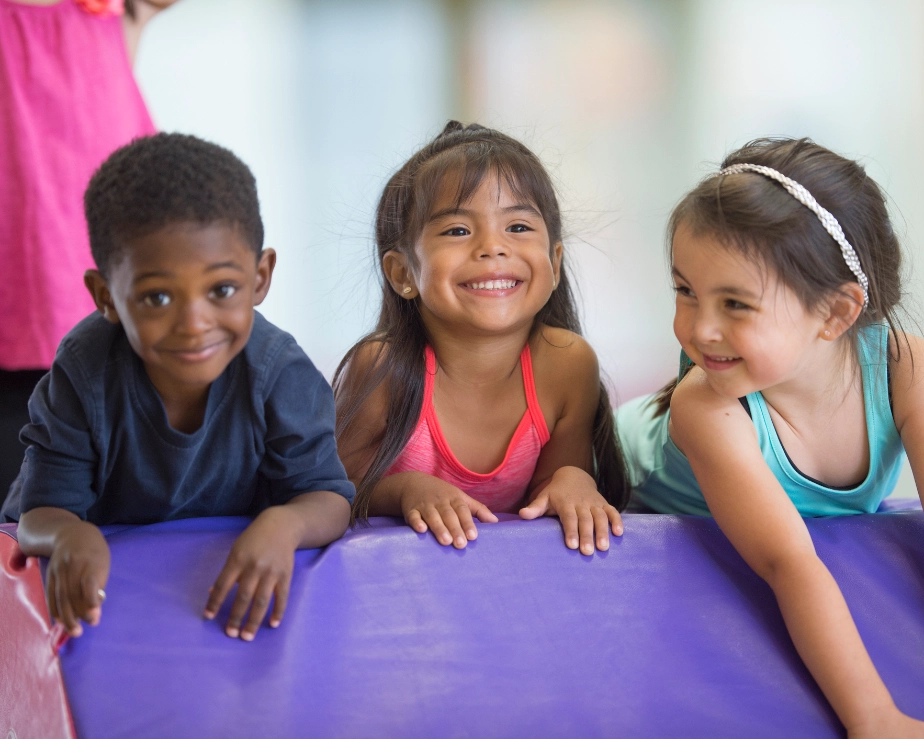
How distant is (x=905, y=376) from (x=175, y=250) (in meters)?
0.97

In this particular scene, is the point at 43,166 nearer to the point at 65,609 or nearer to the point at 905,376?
the point at 65,609

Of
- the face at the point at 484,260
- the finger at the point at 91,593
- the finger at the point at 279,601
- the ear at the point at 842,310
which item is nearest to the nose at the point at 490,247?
the face at the point at 484,260

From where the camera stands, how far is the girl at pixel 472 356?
1.48m

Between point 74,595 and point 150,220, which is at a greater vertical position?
point 150,220

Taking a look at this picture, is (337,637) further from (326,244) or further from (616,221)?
(616,221)

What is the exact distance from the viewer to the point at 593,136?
3.61 m

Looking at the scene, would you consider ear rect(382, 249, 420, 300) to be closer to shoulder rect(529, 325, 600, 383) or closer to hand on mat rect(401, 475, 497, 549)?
shoulder rect(529, 325, 600, 383)

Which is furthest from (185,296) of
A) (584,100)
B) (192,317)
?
(584,100)

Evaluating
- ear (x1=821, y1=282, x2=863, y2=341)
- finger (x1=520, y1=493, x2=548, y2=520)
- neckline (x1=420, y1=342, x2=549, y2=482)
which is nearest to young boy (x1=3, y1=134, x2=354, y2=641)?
finger (x1=520, y1=493, x2=548, y2=520)

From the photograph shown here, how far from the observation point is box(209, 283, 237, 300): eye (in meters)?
1.01

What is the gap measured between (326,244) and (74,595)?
265cm

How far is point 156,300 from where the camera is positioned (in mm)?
987

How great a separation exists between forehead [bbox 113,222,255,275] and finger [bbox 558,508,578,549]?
56 centimetres

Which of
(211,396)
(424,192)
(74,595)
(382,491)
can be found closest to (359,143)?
(424,192)
